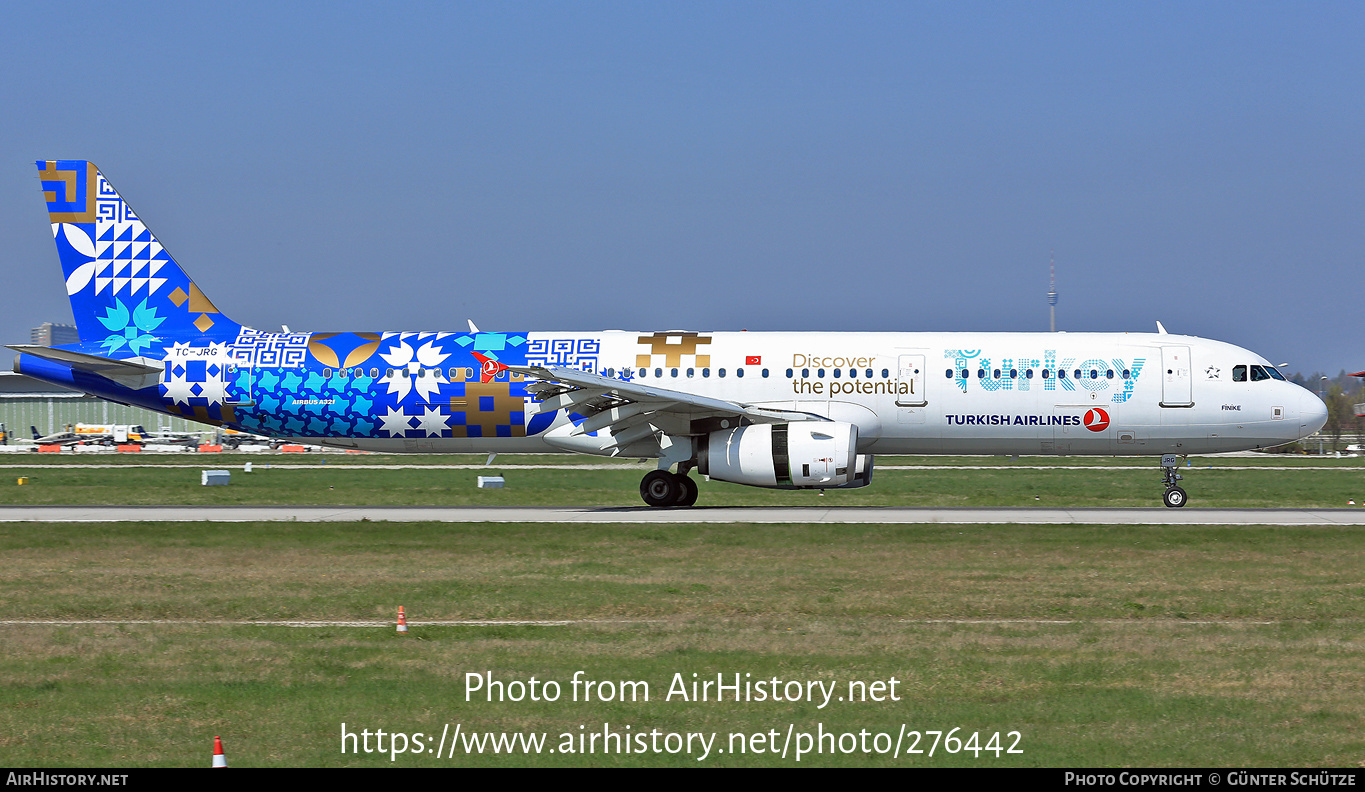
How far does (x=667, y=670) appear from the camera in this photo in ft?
37.0

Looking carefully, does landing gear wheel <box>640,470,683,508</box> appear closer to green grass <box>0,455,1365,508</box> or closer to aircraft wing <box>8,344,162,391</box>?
green grass <box>0,455,1365,508</box>

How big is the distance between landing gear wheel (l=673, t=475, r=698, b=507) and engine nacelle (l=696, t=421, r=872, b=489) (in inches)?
80.1

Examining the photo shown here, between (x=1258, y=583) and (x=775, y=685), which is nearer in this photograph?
(x=775, y=685)

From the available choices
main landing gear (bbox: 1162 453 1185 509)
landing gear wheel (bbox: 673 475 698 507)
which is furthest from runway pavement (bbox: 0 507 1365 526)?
main landing gear (bbox: 1162 453 1185 509)

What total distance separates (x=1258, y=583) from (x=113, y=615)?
14.4 meters

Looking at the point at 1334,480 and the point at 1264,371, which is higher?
the point at 1264,371

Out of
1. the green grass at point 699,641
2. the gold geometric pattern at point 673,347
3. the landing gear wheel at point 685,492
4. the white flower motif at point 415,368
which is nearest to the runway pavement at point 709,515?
the landing gear wheel at point 685,492

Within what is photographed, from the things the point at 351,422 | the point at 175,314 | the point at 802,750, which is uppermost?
the point at 175,314

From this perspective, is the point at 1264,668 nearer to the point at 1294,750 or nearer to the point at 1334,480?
the point at 1294,750

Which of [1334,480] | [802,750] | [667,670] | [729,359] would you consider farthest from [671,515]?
[1334,480]

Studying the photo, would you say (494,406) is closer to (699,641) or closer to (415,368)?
(415,368)

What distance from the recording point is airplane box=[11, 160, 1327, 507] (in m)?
28.4
